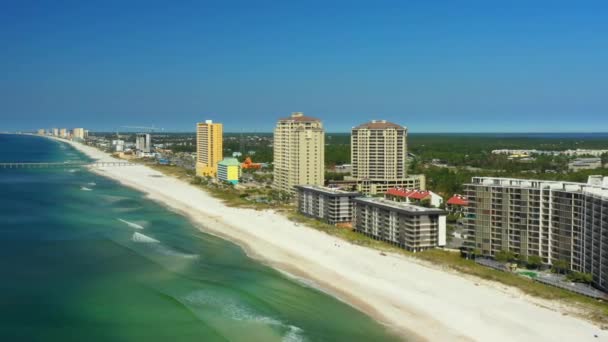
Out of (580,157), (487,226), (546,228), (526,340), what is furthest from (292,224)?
(580,157)

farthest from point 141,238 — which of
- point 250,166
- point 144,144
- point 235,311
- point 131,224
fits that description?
point 144,144

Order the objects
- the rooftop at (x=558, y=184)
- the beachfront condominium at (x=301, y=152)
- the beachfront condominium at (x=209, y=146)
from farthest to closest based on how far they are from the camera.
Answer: the beachfront condominium at (x=209, y=146)
the beachfront condominium at (x=301, y=152)
the rooftop at (x=558, y=184)

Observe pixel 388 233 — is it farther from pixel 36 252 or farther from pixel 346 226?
pixel 36 252

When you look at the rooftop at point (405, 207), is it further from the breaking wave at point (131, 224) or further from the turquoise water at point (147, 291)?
the breaking wave at point (131, 224)

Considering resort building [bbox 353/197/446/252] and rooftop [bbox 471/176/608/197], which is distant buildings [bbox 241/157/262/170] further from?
rooftop [bbox 471/176/608/197]

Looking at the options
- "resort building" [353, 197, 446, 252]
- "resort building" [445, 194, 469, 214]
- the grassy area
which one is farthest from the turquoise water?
"resort building" [445, 194, 469, 214]

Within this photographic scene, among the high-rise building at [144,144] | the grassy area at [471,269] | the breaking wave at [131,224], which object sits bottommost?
the grassy area at [471,269]

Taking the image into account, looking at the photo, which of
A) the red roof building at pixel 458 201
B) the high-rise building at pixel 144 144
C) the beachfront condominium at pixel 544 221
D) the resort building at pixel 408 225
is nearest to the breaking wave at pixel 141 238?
the resort building at pixel 408 225
